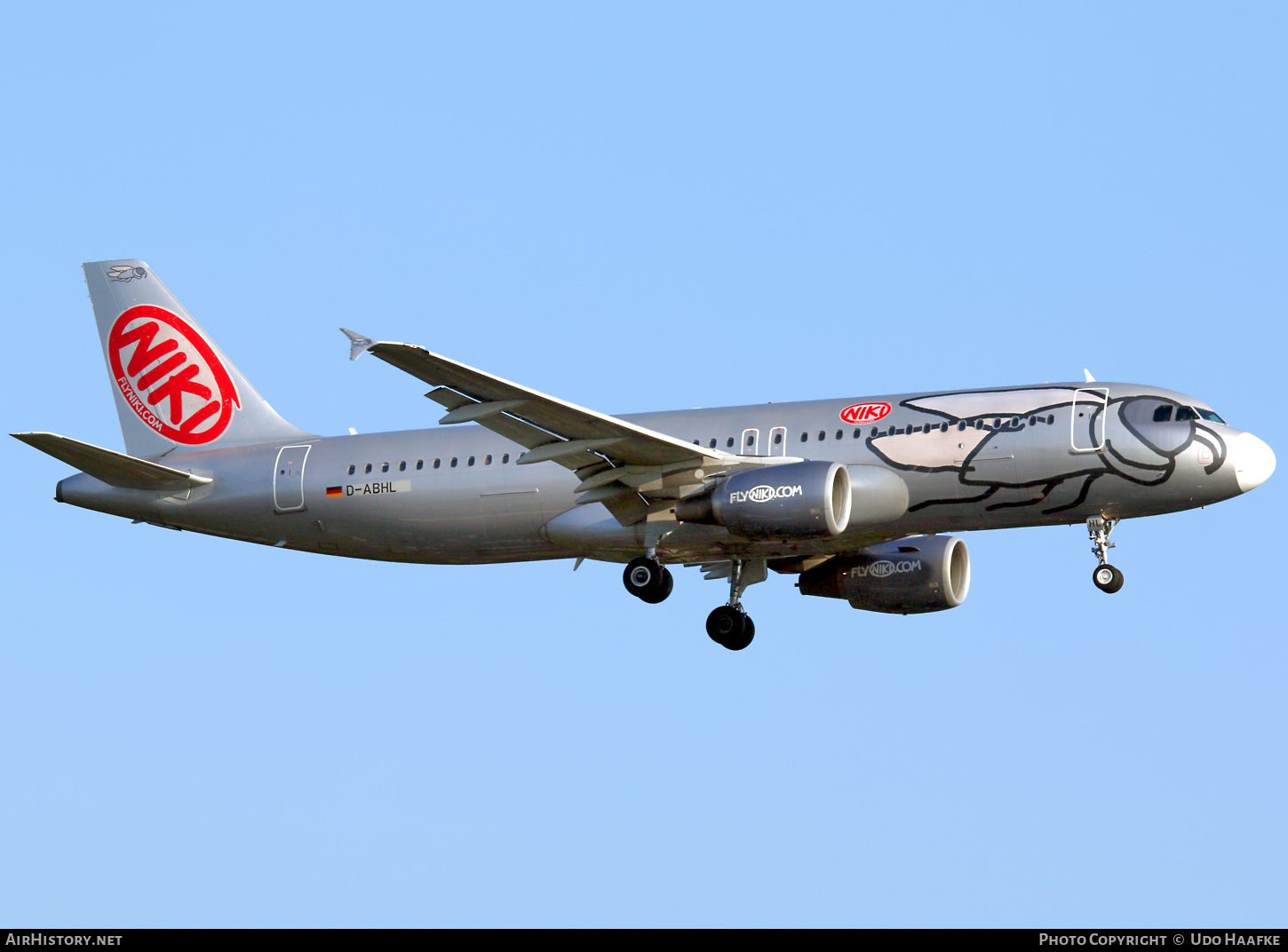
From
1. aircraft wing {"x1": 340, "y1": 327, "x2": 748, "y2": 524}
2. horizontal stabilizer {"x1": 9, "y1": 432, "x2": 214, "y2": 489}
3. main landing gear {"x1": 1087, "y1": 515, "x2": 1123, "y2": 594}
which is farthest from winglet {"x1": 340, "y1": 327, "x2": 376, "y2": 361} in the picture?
main landing gear {"x1": 1087, "y1": 515, "x2": 1123, "y2": 594}

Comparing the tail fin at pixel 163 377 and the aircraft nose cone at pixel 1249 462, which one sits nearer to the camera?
the aircraft nose cone at pixel 1249 462

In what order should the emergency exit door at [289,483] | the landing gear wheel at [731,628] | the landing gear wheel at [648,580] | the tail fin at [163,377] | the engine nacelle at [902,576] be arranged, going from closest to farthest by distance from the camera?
the landing gear wheel at [648,580] → the emergency exit door at [289,483] → the landing gear wheel at [731,628] → the engine nacelle at [902,576] → the tail fin at [163,377]

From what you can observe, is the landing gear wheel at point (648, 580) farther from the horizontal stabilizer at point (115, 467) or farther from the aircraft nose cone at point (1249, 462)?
the aircraft nose cone at point (1249, 462)

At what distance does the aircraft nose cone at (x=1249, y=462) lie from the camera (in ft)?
116

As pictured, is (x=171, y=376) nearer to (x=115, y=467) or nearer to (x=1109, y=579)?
(x=115, y=467)

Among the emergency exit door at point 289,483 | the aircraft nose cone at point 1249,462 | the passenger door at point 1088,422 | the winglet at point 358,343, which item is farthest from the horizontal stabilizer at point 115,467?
the aircraft nose cone at point 1249,462

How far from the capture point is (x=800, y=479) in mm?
35500

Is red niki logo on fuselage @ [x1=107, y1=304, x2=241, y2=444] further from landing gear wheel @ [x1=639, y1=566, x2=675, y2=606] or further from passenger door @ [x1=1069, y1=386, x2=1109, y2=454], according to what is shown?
passenger door @ [x1=1069, y1=386, x2=1109, y2=454]

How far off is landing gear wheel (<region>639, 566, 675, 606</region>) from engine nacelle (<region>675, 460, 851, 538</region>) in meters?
2.36

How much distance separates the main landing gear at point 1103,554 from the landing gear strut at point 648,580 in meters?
8.61

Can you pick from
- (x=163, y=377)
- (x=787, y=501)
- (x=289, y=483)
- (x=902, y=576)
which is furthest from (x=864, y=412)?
(x=163, y=377)

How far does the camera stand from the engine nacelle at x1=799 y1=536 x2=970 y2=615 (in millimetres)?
41094
